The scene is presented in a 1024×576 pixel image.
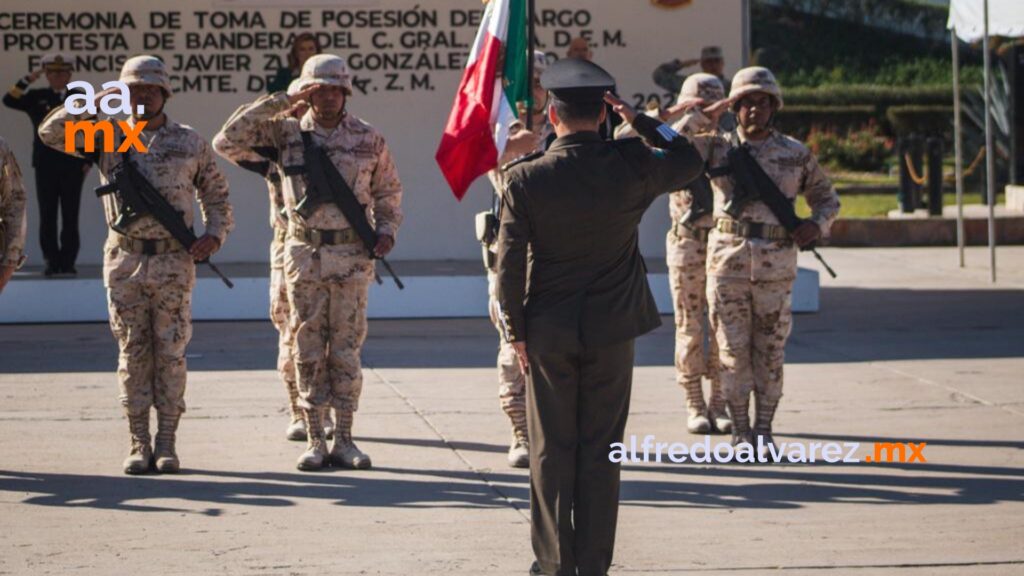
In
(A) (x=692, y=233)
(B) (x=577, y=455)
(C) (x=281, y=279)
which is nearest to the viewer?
(B) (x=577, y=455)

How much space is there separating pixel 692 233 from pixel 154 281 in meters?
2.90

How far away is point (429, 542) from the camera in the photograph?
7.01m

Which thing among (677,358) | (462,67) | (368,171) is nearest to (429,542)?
(368,171)

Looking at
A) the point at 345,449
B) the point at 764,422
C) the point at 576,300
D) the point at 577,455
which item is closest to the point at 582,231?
the point at 576,300

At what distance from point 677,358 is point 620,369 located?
344 centimetres

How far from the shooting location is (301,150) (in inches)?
330

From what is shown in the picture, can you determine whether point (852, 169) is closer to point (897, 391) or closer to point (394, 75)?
point (394, 75)

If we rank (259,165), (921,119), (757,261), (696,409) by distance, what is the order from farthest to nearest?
1. (921,119)
2. (696,409)
3. (259,165)
4. (757,261)

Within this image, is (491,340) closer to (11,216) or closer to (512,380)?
(512,380)

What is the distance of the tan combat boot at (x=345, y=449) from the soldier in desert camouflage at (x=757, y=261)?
6.12 ft

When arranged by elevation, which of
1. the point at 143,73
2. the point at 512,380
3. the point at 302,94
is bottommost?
the point at 512,380

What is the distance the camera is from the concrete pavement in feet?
22.3

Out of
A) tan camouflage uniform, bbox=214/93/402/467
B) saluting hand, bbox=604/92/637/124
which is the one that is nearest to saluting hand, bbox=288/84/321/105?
tan camouflage uniform, bbox=214/93/402/467
